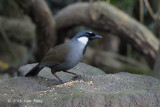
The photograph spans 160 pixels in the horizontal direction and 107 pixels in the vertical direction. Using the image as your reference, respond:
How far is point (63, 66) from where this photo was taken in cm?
404

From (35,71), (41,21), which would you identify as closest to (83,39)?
(35,71)

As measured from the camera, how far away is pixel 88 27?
31.3 feet

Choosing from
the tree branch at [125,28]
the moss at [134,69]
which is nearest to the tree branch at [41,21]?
the tree branch at [125,28]

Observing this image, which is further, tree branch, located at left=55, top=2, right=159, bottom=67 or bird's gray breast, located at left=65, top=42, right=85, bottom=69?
tree branch, located at left=55, top=2, right=159, bottom=67

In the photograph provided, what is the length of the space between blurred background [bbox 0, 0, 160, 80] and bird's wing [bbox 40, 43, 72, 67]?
1665mm

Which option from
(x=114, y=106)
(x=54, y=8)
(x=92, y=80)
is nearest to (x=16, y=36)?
(x=54, y=8)

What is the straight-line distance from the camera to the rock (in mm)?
3025

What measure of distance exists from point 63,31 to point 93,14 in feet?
4.82

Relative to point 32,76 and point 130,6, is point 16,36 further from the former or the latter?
point 32,76

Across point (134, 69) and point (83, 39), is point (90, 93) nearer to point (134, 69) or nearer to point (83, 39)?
point (83, 39)

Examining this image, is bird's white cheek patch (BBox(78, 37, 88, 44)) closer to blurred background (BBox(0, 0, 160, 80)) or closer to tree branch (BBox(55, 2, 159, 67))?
blurred background (BBox(0, 0, 160, 80))

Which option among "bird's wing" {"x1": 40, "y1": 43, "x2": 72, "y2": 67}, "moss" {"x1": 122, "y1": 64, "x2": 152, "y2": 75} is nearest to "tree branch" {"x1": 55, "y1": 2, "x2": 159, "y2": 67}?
"moss" {"x1": 122, "y1": 64, "x2": 152, "y2": 75}

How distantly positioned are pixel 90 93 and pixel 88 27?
655 cm

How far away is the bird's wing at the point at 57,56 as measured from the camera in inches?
159
